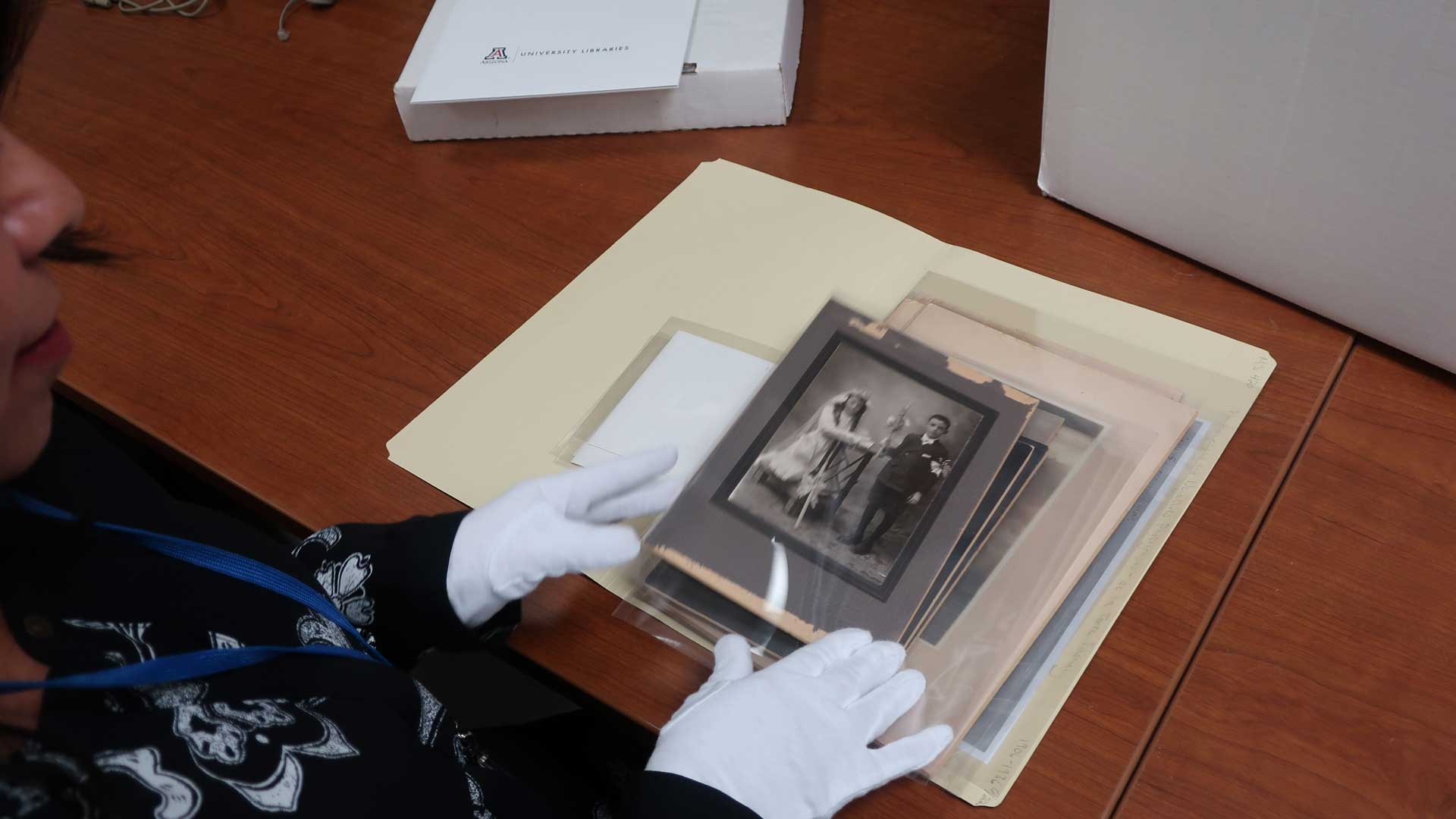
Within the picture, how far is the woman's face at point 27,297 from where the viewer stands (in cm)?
48

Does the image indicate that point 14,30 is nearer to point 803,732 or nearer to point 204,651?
point 204,651

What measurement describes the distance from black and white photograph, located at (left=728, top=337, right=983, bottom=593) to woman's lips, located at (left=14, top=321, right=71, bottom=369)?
1.26 feet

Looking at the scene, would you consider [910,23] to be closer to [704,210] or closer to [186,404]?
[704,210]

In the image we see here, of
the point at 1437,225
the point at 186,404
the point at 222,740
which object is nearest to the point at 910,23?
the point at 1437,225

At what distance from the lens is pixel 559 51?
38.6 inches

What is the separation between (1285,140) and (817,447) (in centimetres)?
36

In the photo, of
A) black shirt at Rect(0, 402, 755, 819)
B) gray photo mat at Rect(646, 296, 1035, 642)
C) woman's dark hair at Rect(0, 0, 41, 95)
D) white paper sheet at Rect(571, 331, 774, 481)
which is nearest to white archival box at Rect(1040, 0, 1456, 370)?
gray photo mat at Rect(646, 296, 1035, 642)

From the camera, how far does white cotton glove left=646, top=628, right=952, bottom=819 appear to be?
1.85 feet

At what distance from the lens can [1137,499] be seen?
651 millimetres

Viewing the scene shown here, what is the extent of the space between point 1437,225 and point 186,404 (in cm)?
90

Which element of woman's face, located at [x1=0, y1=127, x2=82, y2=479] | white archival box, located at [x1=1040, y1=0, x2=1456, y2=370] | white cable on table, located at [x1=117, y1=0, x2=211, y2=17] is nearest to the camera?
woman's face, located at [x1=0, y1=127, x2=82, y2=479]

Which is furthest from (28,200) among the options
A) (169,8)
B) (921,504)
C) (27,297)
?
(169,8)

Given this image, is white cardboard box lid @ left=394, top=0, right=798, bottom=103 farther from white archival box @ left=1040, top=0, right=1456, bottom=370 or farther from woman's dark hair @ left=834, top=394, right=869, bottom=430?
woman's dark hair @ left=834, top=394, right=869, bottom=430

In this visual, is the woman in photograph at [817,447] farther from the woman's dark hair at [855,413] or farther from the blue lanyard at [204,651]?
the blue lanyard at [204,651]
